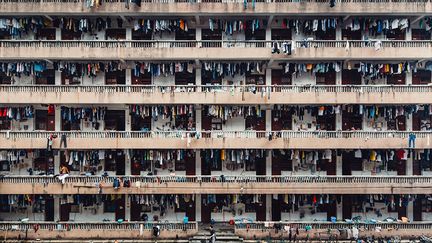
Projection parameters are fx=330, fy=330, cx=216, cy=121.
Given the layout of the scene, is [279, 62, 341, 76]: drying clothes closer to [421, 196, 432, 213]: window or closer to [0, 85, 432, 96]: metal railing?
[0, 85, 432, 96]: metal railing

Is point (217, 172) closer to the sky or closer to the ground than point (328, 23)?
closer to the ground

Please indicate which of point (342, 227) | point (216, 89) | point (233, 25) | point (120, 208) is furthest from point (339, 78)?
point (120, 208)

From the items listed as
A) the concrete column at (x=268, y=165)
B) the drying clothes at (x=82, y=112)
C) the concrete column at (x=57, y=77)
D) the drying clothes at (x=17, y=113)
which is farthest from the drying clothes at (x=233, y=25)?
the drying clothes at (x=17, y=113)

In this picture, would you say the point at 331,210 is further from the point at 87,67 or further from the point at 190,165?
the point at 87,67

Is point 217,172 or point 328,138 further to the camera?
point 217,172

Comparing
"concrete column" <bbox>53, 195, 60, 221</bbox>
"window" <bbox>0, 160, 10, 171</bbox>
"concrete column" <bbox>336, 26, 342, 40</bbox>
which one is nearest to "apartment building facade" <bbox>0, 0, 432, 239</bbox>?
"concrete column" <bbox>53, 195, 60, 221</bbox>

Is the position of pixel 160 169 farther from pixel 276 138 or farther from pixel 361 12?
pixel 361 12

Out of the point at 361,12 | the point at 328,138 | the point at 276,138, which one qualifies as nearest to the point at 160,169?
the point at 276,138

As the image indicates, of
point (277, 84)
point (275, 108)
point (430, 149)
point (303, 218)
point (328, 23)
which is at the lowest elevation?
point (303, 218)
